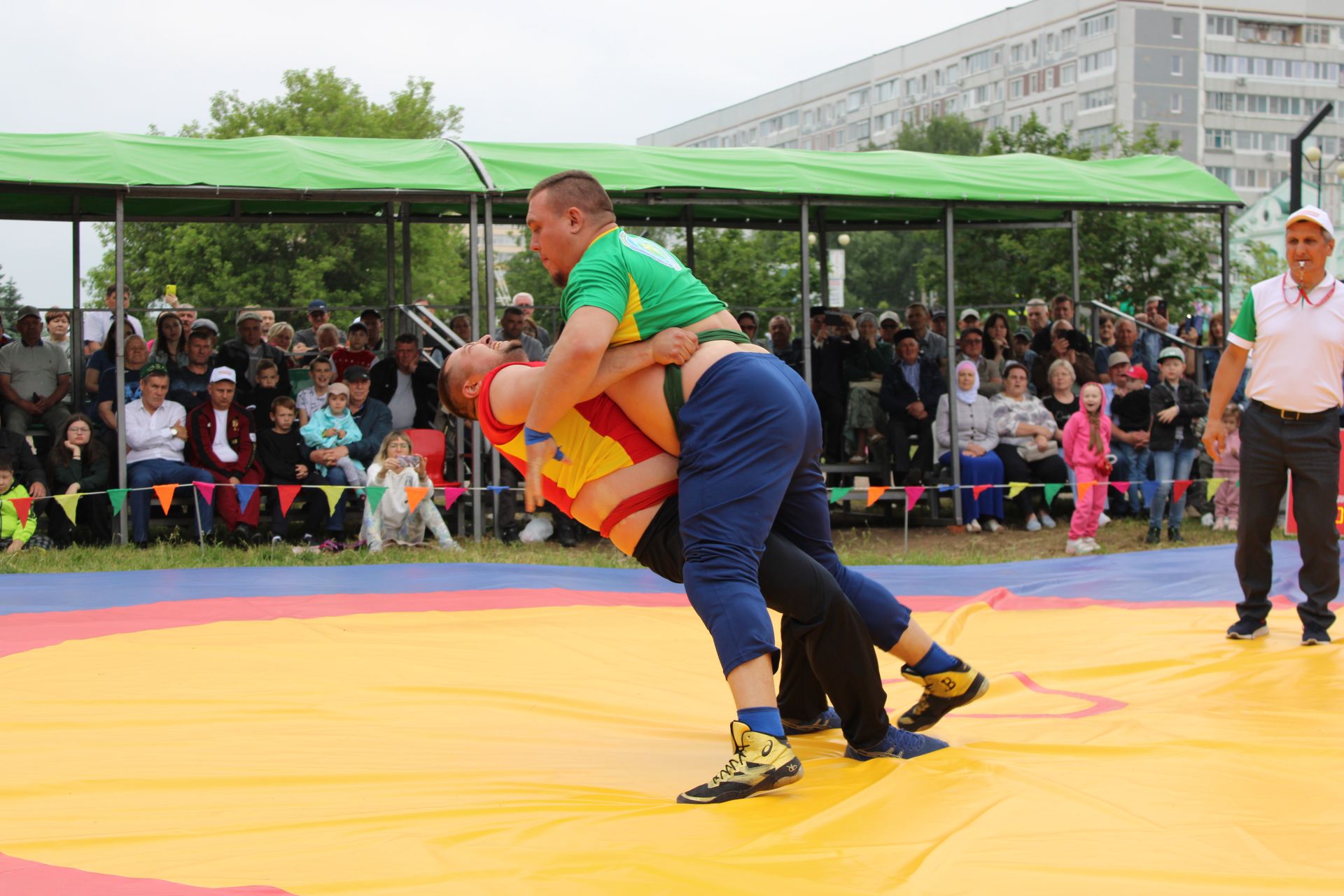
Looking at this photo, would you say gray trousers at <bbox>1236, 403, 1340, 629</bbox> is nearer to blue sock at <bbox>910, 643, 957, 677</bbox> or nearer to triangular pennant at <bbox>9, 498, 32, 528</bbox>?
blue sock at <bbox>910, 643, 957, 677</bbox>

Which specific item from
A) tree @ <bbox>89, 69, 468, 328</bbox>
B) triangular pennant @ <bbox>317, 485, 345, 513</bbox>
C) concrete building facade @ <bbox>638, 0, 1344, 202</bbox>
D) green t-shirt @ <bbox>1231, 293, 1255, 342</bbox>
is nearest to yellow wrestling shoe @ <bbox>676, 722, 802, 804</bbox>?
green t-shirt @ <bbox>1231, 293, 1255, 342</bbox>

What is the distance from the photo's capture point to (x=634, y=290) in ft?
10.4

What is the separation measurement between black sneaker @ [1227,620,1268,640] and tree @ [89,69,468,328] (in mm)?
25824

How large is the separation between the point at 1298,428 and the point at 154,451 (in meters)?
7.53

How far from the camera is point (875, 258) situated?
54.9m

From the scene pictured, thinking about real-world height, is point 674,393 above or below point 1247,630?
above

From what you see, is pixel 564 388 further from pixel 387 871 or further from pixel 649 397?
Answer: pixel 387 871

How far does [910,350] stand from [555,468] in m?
8.69

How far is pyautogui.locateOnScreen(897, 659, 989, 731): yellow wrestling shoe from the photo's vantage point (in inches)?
136

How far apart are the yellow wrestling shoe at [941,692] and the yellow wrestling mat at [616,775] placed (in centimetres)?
12

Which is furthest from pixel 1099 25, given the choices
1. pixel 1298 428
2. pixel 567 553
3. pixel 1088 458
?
pixel 1298 428

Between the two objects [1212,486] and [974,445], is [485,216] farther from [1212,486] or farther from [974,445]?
[1212,486]

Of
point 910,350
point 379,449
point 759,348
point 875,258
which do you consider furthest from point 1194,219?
point 875,258

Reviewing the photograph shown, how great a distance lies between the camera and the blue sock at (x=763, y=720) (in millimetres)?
2947
